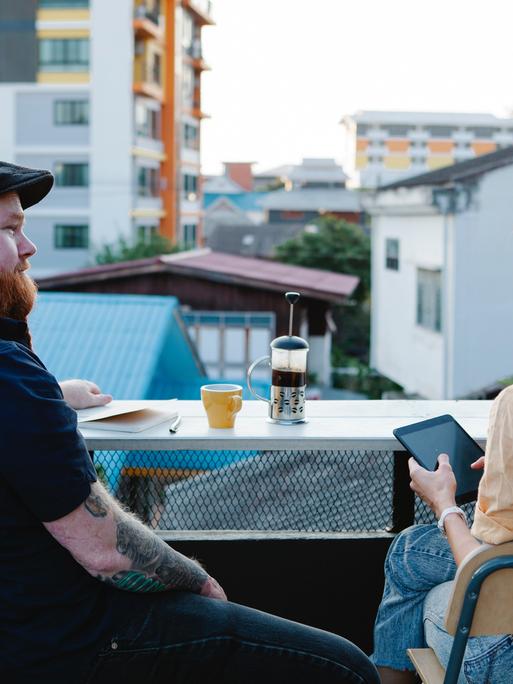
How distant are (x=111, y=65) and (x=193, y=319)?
13979mm

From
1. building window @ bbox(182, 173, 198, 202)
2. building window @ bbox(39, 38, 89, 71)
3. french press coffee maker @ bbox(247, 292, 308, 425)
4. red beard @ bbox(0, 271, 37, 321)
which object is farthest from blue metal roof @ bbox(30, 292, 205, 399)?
building window @ bbox(182, 173, 198, 202)

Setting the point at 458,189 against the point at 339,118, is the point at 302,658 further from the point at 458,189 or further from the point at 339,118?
the point at 339,118

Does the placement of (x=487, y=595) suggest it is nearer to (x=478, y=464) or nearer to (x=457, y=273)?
(x=478, y=464)

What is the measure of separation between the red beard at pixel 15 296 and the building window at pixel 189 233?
3357 centimetres

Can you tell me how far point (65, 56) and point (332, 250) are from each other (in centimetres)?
1072

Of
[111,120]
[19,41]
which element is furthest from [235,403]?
[19,41]

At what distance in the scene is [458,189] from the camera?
509 inches

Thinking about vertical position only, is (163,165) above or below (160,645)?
above

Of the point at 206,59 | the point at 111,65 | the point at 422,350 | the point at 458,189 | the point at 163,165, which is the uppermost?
the point at 206,59

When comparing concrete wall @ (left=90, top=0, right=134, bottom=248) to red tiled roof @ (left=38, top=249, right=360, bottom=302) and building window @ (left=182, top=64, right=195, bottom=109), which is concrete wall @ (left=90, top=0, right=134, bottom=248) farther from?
red tiled roof @ (left=38, top=249, right=360, bottom=302)

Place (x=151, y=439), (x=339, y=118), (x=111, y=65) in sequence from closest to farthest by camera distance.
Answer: (x=151, y=439) < (x=111, y=65) < (x=339, y=118)

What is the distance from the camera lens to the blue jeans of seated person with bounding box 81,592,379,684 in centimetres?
136

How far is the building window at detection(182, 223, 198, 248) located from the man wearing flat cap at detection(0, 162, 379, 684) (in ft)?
110

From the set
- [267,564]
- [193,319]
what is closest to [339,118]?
[193,319]
